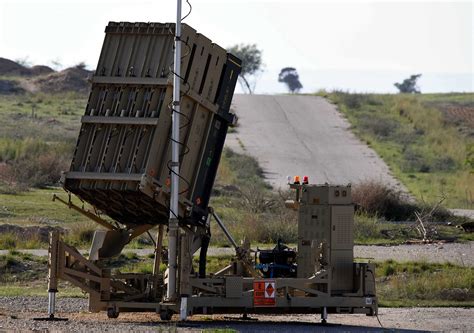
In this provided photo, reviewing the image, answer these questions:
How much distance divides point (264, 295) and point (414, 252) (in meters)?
15.4

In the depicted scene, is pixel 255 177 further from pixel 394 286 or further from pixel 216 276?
pixel 216 276

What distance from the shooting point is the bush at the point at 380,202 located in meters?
48.2

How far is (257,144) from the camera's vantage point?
2835 inches

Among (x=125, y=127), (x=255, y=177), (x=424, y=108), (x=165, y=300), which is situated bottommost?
(x=165, y=300)

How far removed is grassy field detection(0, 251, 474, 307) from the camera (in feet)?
98.3

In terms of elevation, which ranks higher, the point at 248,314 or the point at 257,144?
the point at 257,144

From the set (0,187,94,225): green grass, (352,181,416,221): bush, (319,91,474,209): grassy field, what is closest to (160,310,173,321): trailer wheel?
(0,187,94,225): green grass

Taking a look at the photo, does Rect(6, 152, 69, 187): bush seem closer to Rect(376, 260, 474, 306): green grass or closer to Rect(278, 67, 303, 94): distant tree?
Rect(376, 260, 474, 306): green grass

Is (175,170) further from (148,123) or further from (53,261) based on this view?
(53,261)

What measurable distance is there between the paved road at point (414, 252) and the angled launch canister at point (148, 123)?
11.5m

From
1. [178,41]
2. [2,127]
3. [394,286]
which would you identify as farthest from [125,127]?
[2,127]

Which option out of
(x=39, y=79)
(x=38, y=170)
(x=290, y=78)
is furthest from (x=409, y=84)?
(x=38, y=170)

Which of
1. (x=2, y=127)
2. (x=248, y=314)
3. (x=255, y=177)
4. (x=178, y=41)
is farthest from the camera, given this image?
(x=2, y=127)

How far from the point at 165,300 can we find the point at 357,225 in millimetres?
19216
